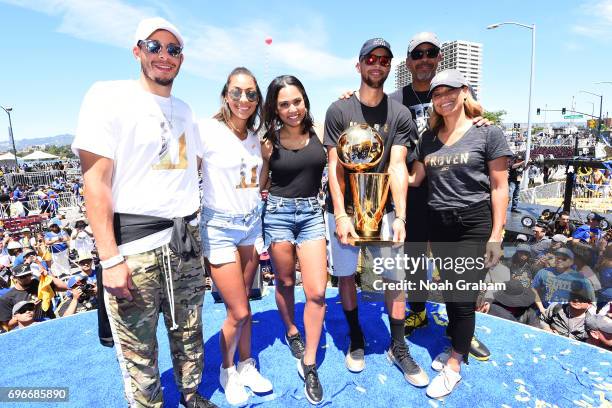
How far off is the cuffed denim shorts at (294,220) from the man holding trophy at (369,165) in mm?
171

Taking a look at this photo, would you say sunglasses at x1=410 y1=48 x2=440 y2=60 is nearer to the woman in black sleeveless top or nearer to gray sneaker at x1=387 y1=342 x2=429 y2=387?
the woman in black sleeveless top

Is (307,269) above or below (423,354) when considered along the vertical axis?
above

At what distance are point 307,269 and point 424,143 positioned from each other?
145cm

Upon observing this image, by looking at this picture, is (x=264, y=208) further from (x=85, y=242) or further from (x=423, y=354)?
(x=85, y=242)

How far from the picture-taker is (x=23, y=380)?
10.7 feet

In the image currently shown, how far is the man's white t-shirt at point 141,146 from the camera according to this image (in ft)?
6.39

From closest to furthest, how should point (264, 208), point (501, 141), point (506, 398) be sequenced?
point (501, 141)
point (506, 398)
point (264, 208)

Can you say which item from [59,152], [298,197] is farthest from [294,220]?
[59,152]

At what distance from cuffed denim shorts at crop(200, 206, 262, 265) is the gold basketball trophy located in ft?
2.84

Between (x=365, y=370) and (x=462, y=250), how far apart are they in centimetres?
141

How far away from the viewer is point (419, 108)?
3393 millimetres

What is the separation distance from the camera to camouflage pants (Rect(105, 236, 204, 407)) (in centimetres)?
218

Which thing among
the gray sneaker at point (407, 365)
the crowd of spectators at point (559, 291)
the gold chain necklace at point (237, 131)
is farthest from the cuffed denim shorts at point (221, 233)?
the crowd of spectators at point (559, 291)

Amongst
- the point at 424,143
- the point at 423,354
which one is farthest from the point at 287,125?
the point at 423,354
